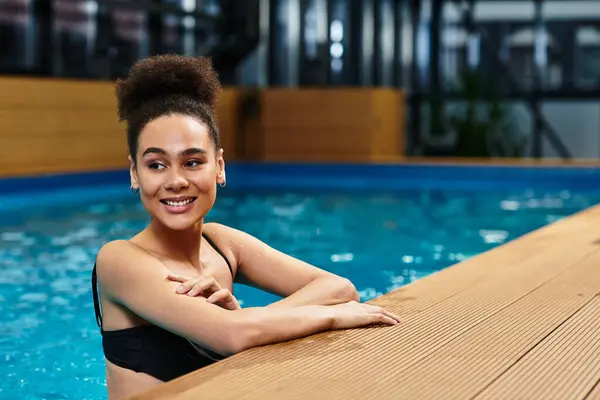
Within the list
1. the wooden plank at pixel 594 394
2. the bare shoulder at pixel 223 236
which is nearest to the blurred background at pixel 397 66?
the bare shoulder at pixel 223 236

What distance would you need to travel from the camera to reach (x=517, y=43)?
1335 cm

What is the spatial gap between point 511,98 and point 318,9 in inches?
119

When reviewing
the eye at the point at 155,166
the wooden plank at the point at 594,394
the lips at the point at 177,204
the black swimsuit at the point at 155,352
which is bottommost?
the black swimsuit at the point at 155,352

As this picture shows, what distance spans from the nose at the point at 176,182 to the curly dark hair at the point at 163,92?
131mm

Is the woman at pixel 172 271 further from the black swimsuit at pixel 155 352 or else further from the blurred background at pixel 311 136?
the blurred background at pixel 311 136

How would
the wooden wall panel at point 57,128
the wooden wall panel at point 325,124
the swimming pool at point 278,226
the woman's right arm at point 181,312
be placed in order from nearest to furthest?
the woman's right arm at point 181,312 → the swimming pool at point 278,226 → the wooden wall panel at point 57,128 → the wooden wall panel at point 325,124

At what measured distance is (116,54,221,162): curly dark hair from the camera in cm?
218

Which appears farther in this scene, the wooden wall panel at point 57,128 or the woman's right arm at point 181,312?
the wooden wall panel at point 57,128

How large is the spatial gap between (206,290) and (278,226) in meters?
4.57

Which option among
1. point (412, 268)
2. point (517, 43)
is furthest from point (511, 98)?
point (412, 268)

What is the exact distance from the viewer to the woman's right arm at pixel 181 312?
203cm

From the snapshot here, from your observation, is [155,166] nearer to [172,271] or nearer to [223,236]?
[172,271]

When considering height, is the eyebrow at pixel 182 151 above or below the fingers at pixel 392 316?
above

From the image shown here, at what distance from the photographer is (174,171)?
2.12 metres
